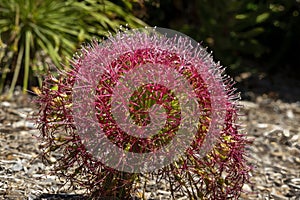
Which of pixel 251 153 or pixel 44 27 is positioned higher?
pixel 44 27

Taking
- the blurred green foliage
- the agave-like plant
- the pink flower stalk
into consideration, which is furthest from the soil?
the blurred green foliage

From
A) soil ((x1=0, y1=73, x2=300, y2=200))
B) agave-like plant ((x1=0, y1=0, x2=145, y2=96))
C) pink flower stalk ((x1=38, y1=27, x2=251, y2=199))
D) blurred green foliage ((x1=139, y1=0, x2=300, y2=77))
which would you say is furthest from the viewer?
blurred green foliage ((x1=139, y1=0, x2=300, y2=77))

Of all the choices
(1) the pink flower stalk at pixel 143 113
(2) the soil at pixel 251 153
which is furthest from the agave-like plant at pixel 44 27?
(1) the pink flower stalk at pixel 143 113

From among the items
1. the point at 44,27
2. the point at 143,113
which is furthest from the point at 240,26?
the point at 143,113

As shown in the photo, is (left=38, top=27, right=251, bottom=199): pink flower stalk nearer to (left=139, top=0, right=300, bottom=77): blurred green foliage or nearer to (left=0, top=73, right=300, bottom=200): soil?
(left=0, top=73, right=300, bottom=200): soil

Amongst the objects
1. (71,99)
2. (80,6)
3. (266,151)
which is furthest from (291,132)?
(71,99)

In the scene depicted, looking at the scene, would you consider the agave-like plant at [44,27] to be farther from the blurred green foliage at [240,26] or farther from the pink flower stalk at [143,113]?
the pink flower stalk at [143,113]

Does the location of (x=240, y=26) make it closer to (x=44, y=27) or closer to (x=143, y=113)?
(x=44, y=27)
